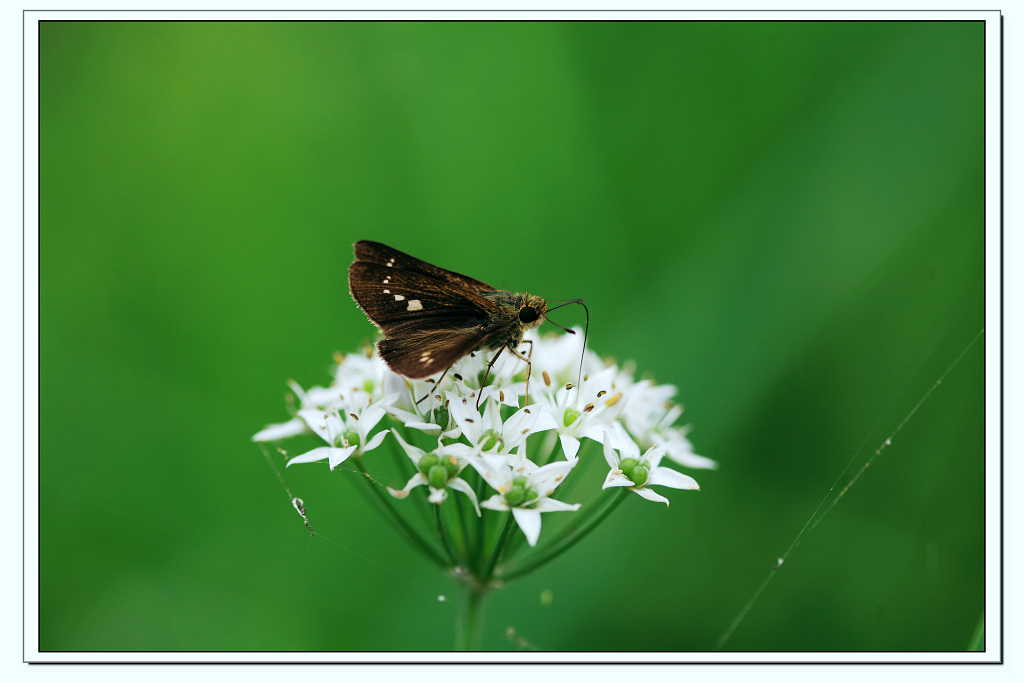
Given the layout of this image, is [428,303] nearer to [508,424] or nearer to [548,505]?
[508,424]

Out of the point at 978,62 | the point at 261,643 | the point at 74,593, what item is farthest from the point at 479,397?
the point at 978,62

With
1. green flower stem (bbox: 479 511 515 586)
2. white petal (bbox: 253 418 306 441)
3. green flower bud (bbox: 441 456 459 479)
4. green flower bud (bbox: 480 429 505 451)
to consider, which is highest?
white petal (bbox: 253 418 306 441)

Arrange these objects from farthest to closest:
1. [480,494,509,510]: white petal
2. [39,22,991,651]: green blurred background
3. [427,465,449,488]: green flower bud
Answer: [39,22,991,651]: green blurred background
[427,465,449,488]: green flower bud
[480,494,509,510]: white petal

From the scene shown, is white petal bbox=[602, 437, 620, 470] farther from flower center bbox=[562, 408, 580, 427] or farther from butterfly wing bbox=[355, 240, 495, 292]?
butterfly wing bbox=[355, 240, 495, 292]

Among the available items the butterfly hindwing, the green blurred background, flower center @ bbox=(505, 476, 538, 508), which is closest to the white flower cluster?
flower center @ bbox=(505, 476, 538, 508)

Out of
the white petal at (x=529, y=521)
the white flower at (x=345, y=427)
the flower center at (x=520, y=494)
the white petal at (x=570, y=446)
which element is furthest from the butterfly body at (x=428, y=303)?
the white petal at (x=529, y=521)
